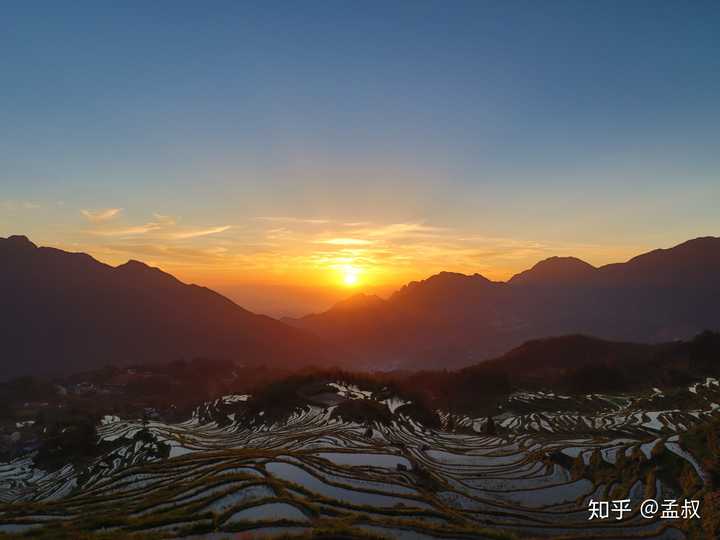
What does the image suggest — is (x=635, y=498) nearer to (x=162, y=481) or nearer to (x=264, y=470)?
(x=264, y=470)

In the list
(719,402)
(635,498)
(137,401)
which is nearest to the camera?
(635,498)

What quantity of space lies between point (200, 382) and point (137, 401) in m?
23.1

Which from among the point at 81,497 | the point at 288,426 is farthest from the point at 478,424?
the point at 81,497

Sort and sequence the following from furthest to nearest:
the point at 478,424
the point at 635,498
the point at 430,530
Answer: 1. the point at 478,424
2. the point at 635,498
3. the point at 430,530

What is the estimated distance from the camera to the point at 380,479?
2712 centimetres

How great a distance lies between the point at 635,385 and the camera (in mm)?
75938

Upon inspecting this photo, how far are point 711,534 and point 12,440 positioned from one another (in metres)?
81.4

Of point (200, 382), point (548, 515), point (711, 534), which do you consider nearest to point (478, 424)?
point (548, 515)

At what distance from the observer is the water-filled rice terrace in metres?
19.6

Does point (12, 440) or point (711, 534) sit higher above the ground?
point (711, 534)

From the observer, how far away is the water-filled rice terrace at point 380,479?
19.6m

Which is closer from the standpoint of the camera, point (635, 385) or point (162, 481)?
point (162, 481)

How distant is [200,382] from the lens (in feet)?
382

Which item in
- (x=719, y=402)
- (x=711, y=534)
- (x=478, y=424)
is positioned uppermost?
(x=711, y=534)
